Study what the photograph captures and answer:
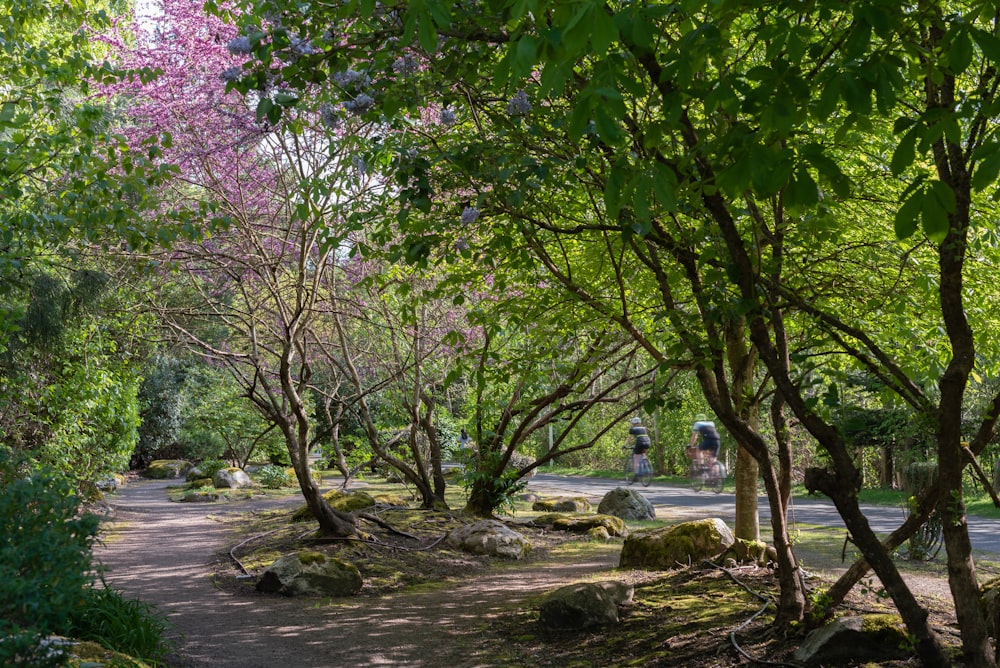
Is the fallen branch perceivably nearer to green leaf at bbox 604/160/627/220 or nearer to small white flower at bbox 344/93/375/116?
small white flower at bbox 344/93/375/116

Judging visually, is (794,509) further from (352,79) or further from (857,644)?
(352,79)

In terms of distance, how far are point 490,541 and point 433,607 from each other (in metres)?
3.16

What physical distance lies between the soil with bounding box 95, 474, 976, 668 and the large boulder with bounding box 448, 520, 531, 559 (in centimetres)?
26

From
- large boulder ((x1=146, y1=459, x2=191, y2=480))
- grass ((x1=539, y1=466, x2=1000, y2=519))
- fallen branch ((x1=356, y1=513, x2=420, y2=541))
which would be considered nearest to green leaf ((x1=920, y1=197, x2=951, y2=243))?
grass ((x1=539, y1=466, x2=1000, y2=519))

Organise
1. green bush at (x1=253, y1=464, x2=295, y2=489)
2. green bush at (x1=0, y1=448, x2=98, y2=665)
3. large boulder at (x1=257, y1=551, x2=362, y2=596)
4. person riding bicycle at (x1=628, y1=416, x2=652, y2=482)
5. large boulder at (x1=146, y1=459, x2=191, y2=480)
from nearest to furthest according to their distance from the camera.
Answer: green bush at (x1=0, y1=448, x2=98, y2=665) → large boulder at (x1=257, y1=551, x2=362, y2=596) → green bush at (x1=253, y1=464, x2=295, y2=489) → person riding bicycle at (x1=628, y1=416, x2=652, y2=482) → large boulder at (x1=146, y1=459, x2=191, y2=480)

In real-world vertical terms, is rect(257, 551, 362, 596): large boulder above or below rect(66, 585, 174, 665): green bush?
below

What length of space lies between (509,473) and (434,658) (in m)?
6.98

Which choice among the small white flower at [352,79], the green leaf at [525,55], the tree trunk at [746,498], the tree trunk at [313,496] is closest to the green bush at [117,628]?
the small white flower at [352,79]

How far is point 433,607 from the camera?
26.7ft

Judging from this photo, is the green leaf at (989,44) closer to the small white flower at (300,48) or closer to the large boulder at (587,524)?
the small white flower at (300,48)

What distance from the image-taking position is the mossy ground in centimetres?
584

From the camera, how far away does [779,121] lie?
2611 millimetres

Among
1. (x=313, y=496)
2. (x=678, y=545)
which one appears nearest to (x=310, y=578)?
(x=313, y=496)

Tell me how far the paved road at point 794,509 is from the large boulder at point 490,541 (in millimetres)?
3612
